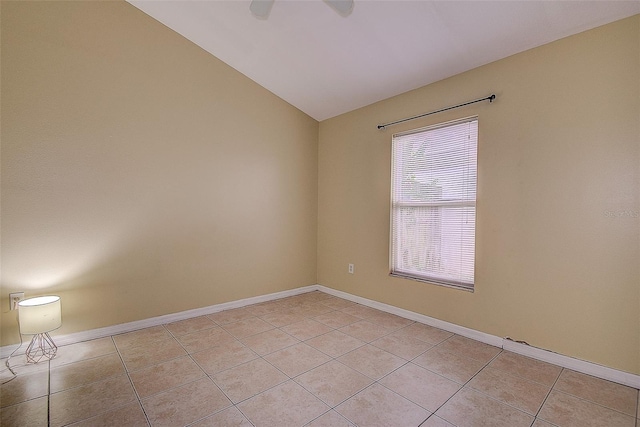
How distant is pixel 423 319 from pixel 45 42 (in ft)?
14.0

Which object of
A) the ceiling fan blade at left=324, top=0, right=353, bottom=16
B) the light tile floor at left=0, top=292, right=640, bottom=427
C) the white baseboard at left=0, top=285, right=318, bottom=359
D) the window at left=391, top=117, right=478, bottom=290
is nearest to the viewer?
A: the light tile floor at left=0, top=292, right=640, bottom=427

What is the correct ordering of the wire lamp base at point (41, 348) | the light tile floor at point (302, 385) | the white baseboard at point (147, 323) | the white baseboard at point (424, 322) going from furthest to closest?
the white baseboard at point (147, 323) < the wire lamp base at point (41, 348) < the white baseboard at point (424, 322) < the light tile floor at point (302, 385)

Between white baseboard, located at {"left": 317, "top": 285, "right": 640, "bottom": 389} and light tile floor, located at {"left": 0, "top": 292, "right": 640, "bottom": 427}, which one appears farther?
white baseboard, located at {"left": 317, "top": 285, "right": 640, "bottom": 389}

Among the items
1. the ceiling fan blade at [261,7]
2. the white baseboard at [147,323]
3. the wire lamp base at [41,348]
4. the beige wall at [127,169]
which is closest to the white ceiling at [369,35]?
the beige wall at [127,169]

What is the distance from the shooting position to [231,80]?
3.49m

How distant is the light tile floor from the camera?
1.68m

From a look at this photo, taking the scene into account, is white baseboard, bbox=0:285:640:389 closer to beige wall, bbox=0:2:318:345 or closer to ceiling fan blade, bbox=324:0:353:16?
beige wall, bbox=0:2:318:345

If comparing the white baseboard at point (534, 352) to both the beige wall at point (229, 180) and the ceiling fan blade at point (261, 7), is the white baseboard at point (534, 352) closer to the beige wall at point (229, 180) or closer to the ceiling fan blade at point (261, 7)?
the beige wall at point (229, 180)

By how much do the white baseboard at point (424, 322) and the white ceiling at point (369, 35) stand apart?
245cm

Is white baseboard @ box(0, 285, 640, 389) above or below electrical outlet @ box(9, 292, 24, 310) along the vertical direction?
below

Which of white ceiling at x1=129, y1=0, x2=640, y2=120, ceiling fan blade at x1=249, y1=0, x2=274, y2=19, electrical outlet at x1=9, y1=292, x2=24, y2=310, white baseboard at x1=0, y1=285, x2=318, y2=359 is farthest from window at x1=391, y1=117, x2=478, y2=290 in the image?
electrical outlet at x1=9, y1=292, x2=24, y2=310

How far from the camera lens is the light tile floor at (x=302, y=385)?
5.50 feet

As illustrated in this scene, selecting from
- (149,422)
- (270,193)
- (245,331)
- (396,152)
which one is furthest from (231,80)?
(149,422)

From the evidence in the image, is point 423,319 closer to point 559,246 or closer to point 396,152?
point 559,246
